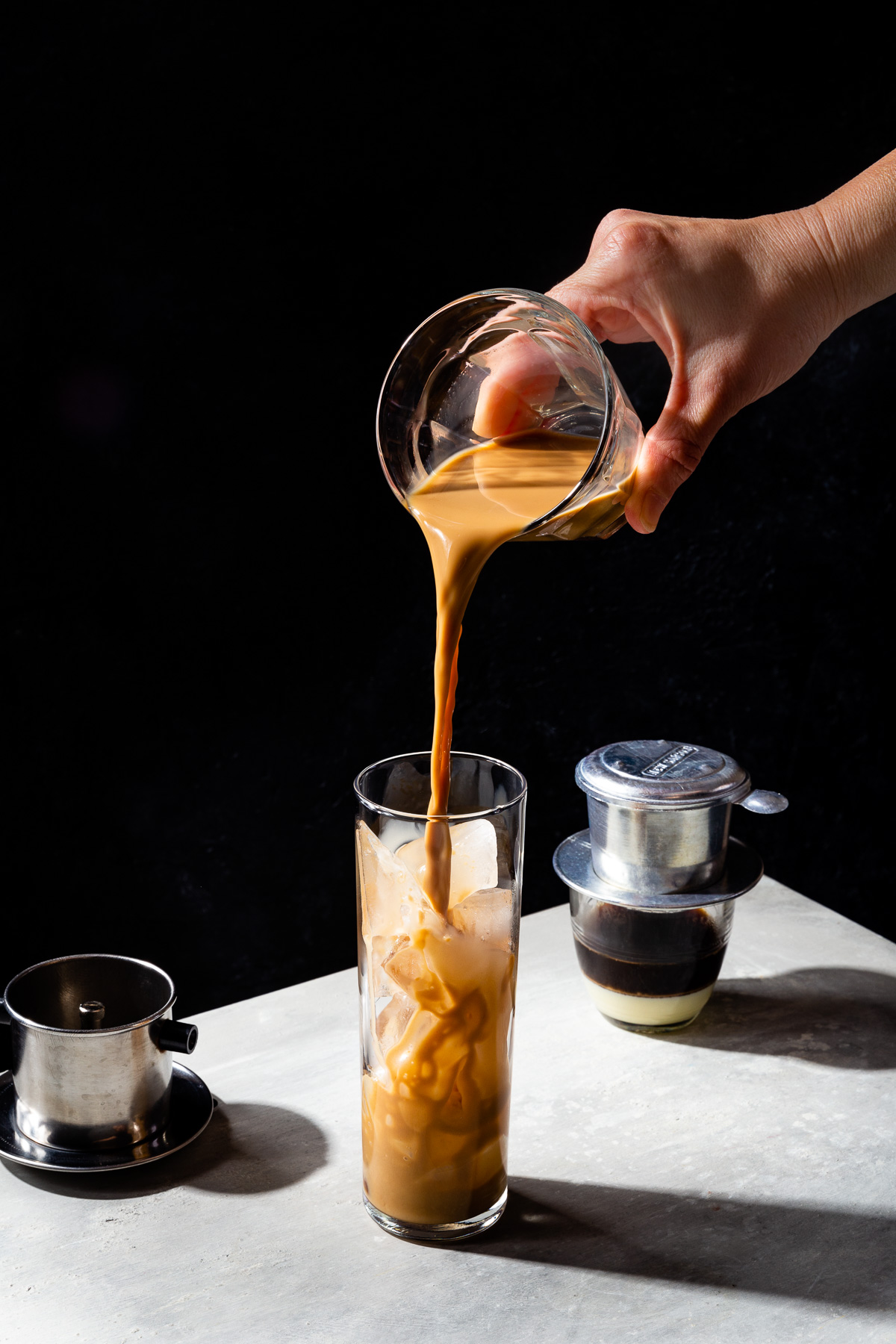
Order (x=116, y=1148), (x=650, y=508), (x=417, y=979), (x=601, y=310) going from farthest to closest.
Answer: (x=601, y=310) < (x=650, y=508) < (x=116, y=1148) < (x=417, y=979)

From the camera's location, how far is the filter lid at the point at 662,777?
1.20m

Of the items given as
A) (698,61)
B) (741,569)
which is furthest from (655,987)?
(698,61)

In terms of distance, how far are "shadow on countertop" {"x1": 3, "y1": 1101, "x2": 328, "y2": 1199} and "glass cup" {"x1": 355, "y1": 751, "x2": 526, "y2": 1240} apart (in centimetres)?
11

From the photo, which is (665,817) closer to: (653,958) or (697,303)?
(653,958)

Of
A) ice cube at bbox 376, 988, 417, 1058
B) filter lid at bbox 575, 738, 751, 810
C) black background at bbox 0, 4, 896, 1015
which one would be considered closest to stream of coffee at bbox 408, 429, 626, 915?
ice cube at bbox 376, 988, 417, 1058

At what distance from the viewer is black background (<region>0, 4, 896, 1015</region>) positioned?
1.67m

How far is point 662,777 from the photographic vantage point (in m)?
1.23

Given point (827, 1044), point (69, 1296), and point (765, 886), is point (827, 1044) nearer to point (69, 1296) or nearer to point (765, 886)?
point (765, 886)

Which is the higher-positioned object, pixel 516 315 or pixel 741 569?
pixel 516 315

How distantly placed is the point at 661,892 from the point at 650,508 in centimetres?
39

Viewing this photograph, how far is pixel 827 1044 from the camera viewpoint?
1.23 m

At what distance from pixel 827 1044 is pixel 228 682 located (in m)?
1.08

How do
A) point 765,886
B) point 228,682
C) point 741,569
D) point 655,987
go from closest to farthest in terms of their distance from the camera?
point 655,987
point 765,886
point 228,682
point 741,569

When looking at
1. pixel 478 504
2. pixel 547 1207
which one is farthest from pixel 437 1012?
pixel 478 504
